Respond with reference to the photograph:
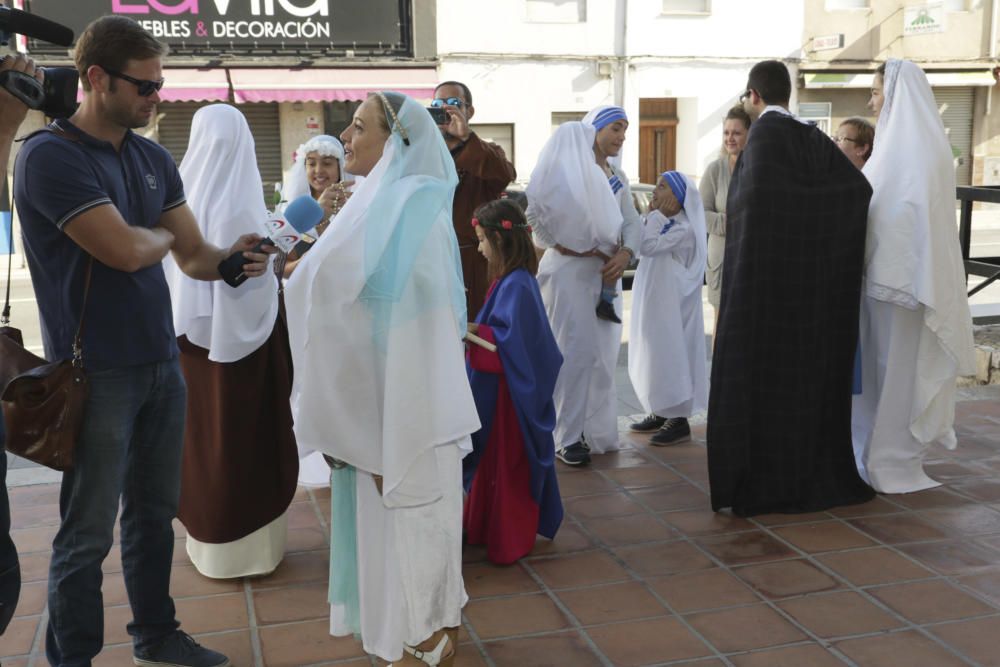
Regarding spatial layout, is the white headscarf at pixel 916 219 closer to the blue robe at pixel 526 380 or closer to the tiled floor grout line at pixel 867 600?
the tiled floor grout line at pixel 867 600

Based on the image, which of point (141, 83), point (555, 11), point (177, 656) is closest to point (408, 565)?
point (177, 656)

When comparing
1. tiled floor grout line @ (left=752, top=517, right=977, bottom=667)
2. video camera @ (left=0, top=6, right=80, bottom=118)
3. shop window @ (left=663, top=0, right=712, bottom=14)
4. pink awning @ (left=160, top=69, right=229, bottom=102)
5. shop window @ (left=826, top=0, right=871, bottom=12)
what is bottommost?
tiled floor grout line @ (left=752, top=517, right=977, bottom=667)

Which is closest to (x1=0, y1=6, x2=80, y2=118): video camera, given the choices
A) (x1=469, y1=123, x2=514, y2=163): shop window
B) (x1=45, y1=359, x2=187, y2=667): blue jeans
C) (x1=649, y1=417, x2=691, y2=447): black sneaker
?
(x1=45, y1=359, x2=187, y2=667): blue jeans

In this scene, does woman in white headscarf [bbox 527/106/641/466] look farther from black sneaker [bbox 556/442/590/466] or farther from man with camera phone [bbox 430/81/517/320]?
man with camera phone [bbox 430/81/517/320]

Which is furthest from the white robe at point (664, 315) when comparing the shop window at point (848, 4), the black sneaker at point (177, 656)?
the shop window at point (848, 4)

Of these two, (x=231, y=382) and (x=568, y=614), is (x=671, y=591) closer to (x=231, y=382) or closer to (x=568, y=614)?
(x=568, y=614)

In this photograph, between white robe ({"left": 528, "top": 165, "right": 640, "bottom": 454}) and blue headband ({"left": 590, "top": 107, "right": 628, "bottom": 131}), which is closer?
white robe ({"left": 528, "top": 165, "right": 640, "bottom": 454})

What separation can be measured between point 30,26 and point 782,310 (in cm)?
317

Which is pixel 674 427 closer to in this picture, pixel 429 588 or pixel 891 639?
pixel 891 639

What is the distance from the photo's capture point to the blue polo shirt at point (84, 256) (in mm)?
2689

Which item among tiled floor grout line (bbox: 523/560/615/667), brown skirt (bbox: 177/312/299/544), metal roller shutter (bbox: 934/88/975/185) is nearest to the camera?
tiled floor grout line (bbox: 523/560/615/667)

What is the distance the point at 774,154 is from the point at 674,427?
1851 millimetres

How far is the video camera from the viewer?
247cm

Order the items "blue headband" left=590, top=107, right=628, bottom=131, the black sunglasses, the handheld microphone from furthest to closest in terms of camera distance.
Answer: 1. "blue headband" left=590, top=107, right=628, bottom=131
2. the handheld microphone
3. the black sunglasses
